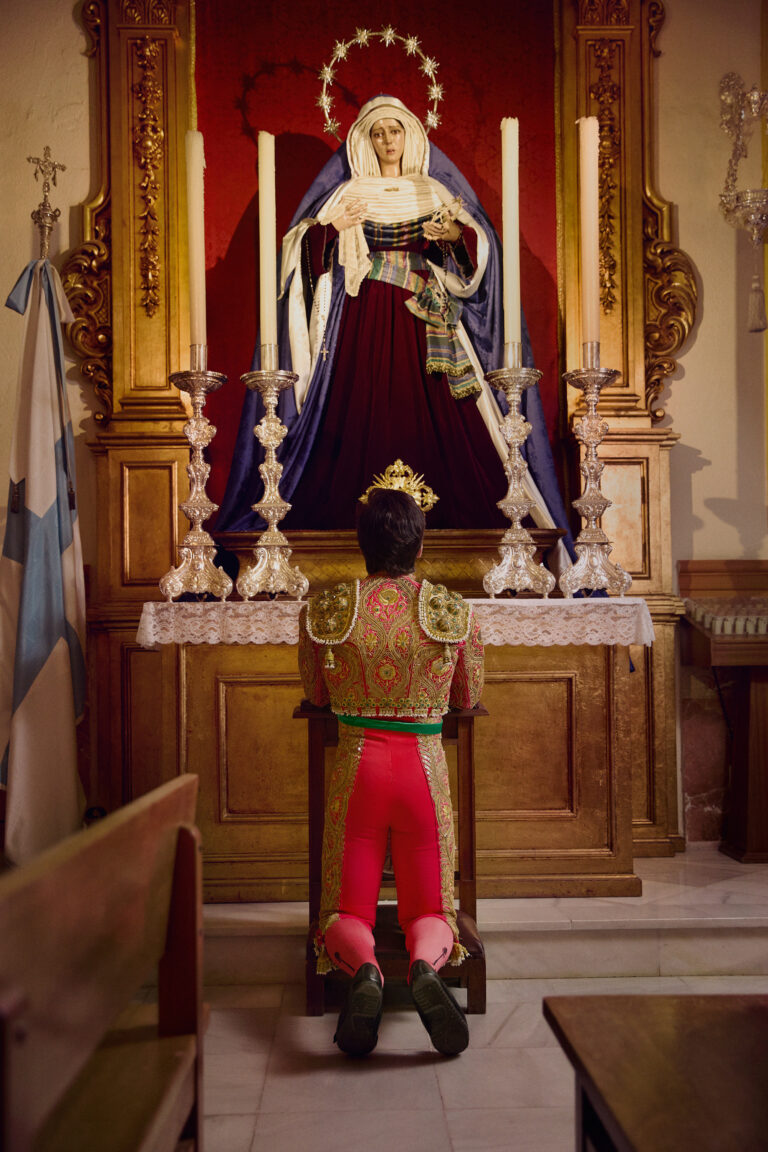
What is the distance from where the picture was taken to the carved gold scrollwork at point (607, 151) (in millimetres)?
4262

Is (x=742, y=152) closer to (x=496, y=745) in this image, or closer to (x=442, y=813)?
(x=496, y=745)

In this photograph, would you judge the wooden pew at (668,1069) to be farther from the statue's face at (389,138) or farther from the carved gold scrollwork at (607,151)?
the statue's face at (389,138)

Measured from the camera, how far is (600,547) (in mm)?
3361

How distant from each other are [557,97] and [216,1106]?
4.30 metres

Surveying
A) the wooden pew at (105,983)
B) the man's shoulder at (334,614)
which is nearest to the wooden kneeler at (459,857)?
the man's shoulder at (334,614)

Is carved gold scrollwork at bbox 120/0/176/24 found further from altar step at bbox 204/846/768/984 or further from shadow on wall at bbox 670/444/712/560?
altar step at bbox 204/846/768/984

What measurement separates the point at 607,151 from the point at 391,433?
5.46ft

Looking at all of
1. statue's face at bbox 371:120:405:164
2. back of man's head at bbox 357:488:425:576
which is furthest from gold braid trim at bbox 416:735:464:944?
statue's face at bbox 371:120:405:164

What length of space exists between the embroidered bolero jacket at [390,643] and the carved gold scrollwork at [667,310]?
2.25 meters

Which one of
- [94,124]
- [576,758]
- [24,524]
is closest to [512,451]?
[576,758]

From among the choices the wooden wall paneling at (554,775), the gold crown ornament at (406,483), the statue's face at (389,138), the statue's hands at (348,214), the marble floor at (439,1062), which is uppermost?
the statue's face at (389,138)

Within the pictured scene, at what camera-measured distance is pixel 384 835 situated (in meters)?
2.44

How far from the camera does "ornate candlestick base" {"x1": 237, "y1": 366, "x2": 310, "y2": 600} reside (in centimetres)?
327

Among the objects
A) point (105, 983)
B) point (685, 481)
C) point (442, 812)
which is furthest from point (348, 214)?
point (105, 983)
